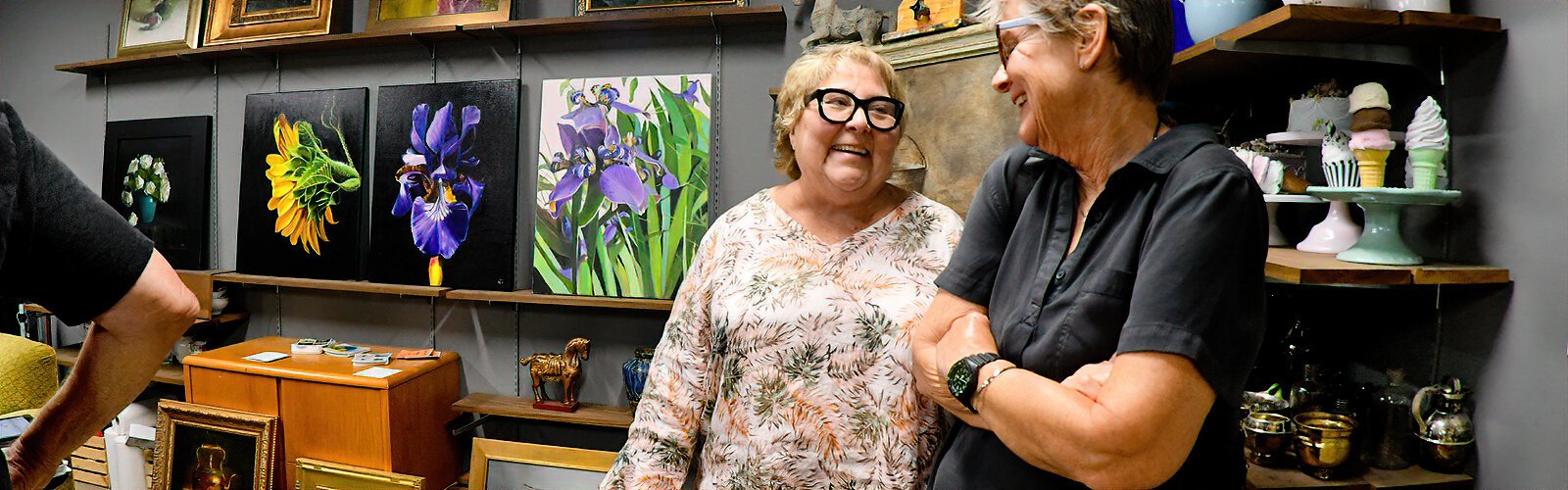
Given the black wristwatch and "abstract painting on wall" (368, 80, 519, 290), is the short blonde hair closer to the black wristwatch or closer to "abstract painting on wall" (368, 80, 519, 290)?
the black wristwatch

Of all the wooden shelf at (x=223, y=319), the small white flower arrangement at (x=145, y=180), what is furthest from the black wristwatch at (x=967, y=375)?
the small white flower arrangement at (x=145, y=180)

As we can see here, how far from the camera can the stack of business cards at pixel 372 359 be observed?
3227mm

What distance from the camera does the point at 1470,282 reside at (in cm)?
140

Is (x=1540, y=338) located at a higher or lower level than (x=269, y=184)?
lower

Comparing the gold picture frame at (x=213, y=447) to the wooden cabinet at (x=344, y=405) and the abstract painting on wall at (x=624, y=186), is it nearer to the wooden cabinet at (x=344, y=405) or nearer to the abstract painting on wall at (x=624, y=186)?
the wooden cabinet at (x=344, y=405)

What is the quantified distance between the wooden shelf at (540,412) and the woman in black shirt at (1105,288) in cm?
211

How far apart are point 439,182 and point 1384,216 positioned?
3.19 metres

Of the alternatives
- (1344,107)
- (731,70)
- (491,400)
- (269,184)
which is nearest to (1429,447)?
(1344,107)

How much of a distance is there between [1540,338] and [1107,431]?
1.05 metres

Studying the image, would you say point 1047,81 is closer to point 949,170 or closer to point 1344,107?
point 1344,107

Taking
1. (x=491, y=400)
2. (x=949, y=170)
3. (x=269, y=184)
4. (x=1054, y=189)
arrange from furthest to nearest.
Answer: (x=269, y=184) < (x=491, y=400) < (x=949, y=170) < (x=1054, y=189)

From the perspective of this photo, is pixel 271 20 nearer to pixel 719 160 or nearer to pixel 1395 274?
pixel 719 160

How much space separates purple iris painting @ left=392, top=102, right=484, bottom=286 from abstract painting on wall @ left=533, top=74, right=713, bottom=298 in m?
0.36

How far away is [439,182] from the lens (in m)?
3.33
